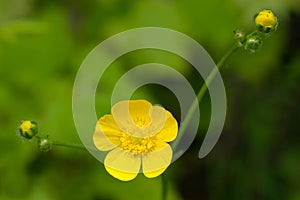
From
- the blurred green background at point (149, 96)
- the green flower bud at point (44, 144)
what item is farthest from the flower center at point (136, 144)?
the blurred green background at point (149, 96)

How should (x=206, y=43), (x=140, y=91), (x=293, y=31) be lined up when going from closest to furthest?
(x=140, y=91) → (x=206, y=43) → (x=293, y=31)

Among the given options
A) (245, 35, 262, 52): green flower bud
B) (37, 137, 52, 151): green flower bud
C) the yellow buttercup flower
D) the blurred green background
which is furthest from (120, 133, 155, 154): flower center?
the blurred green background

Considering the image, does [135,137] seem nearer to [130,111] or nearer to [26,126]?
[130,111]

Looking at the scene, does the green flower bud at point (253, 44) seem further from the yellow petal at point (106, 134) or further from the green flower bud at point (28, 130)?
the green flower bud at point (28, 130)

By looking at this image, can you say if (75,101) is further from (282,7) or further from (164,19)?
(282,7)

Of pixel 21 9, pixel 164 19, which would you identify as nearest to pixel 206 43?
pixel 164 19
